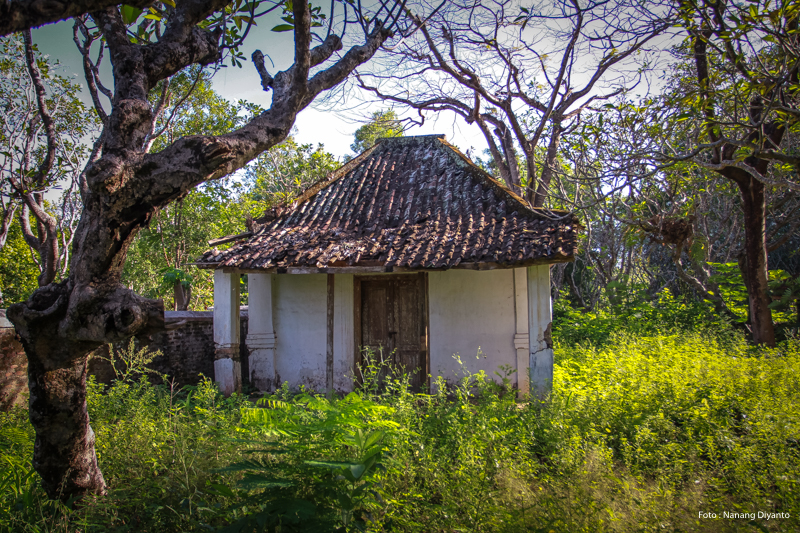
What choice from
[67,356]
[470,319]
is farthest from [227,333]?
[67,356]

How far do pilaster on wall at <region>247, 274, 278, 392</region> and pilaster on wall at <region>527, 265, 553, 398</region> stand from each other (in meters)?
4.33

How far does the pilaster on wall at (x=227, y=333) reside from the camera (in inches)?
271

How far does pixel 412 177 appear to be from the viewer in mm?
8680

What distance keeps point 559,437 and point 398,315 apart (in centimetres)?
398

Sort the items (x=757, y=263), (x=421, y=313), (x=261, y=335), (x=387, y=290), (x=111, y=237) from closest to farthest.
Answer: (x=111, y=237) → (x=421, y=313) → (x=261, y=335) → (x=387, y=290) → (x=757, y=263)

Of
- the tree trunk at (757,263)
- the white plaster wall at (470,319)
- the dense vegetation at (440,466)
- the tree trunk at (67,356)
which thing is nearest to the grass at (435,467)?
the dense vegetation at (440,466)

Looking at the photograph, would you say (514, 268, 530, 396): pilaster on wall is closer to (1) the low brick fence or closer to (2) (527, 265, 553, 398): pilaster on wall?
(2) (527, 265, 553, 398): pilaster on wall

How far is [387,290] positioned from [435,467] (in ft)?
15.0

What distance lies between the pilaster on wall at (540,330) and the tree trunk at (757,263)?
455 cm

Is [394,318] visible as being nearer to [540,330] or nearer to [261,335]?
[261,335]

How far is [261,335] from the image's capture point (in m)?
7.56

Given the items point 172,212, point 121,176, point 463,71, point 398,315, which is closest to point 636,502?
point 121,176

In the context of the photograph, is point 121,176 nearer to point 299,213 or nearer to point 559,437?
point 559,437

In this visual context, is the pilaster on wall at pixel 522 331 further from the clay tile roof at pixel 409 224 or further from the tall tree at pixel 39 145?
the tall tree at pixel 39 145
